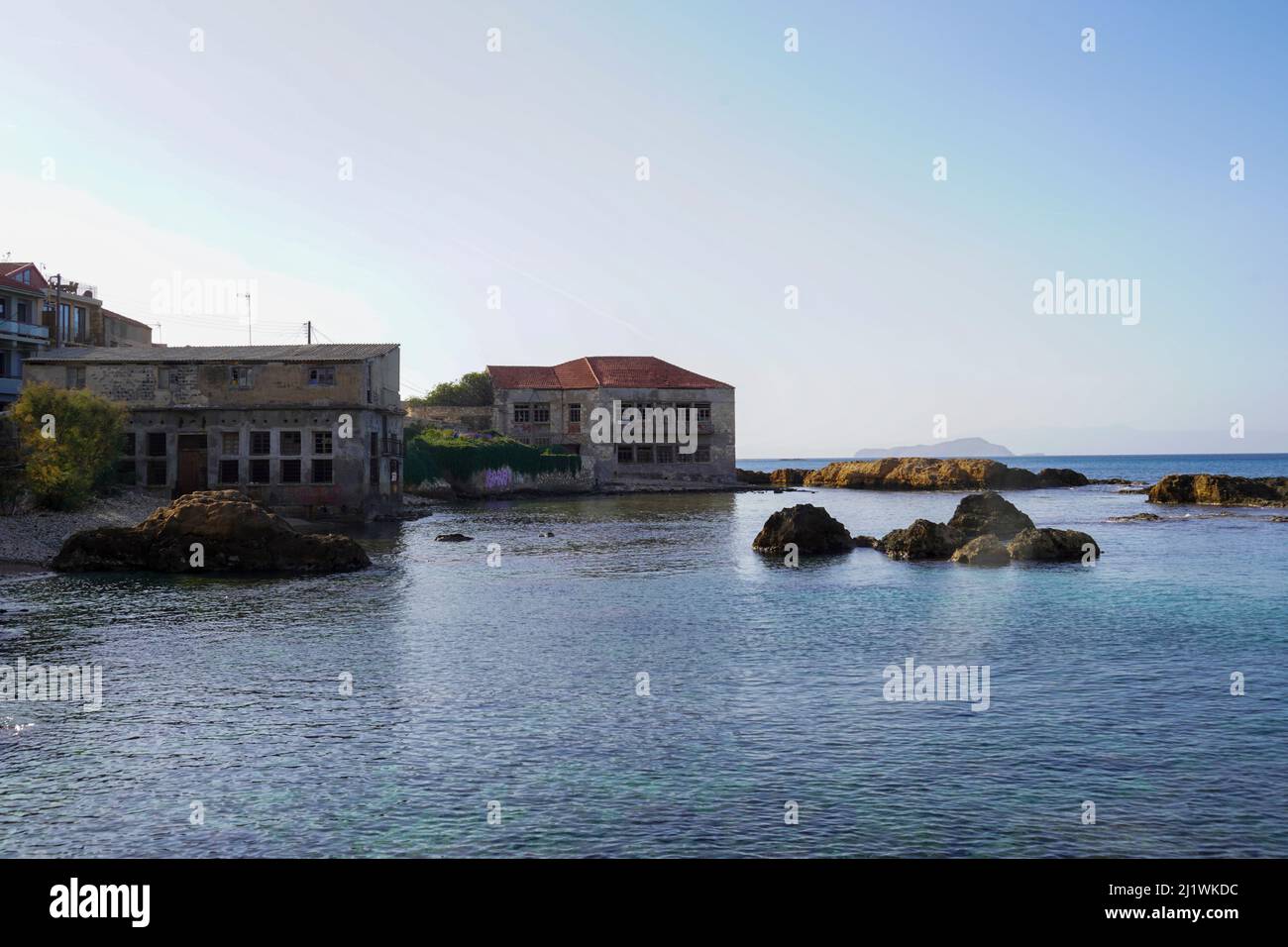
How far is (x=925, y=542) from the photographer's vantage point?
40.4 metres

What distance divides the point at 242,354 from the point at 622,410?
1914 inches

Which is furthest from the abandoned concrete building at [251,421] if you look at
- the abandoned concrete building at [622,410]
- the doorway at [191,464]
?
the abandoned concrete building at [622,410]

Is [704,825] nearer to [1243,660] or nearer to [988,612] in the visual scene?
[1243,660]

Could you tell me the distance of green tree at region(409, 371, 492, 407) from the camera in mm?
126312

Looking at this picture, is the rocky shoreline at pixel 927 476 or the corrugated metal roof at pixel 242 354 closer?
the corrugated metal roof at pixel 242 354

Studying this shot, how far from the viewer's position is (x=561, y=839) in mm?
10930

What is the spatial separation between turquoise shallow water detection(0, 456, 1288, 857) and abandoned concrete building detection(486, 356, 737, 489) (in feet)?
233

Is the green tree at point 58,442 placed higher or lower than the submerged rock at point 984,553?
higher

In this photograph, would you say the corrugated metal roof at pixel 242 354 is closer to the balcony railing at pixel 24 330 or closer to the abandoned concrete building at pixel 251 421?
the abandoned concrete building at pixel 251 421

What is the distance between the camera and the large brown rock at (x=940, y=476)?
398 ft

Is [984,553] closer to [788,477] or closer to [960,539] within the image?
[960,539]

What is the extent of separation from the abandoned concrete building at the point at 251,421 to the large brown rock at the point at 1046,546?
3404 cm

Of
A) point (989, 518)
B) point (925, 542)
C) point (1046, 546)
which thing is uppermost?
point (989, 518)

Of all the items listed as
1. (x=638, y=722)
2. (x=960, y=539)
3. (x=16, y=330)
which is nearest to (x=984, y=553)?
(x=960, y=539)
